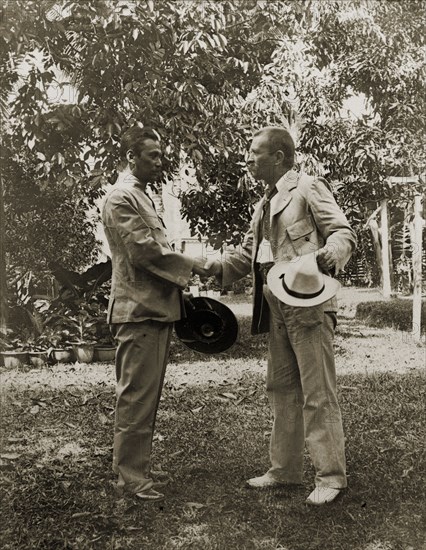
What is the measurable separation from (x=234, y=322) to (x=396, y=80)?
11.2 feet

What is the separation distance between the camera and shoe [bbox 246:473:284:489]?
3.30m

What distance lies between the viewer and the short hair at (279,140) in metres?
3.19

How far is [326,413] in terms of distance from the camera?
3.07m

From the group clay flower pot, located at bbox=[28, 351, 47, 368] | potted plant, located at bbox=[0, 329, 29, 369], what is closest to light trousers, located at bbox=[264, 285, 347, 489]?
potted plant, located at bbox=[0, 329, 29, 369]

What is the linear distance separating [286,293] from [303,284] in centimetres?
9

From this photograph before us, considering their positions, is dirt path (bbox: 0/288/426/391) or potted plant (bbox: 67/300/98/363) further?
potted plant (bbox: 67/300/98/363)

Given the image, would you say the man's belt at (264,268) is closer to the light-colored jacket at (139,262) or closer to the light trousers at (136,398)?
the light-colored jacket at (139,262)

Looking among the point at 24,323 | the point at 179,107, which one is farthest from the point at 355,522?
the point at 24,323

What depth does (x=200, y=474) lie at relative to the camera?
350 cm

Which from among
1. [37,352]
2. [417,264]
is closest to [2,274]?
[37,352]

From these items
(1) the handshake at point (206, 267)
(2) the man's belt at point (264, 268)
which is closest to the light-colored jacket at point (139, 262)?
(1) the handshake at point (206, 267)

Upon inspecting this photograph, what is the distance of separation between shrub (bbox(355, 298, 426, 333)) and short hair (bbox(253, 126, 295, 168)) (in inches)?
207

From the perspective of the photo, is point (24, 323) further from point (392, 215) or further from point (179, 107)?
point (392, 215)

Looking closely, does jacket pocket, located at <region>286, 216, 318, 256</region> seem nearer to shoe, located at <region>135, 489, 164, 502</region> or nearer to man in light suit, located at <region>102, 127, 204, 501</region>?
man in light suit, located at <region>102, 127, 204, 501</region>
